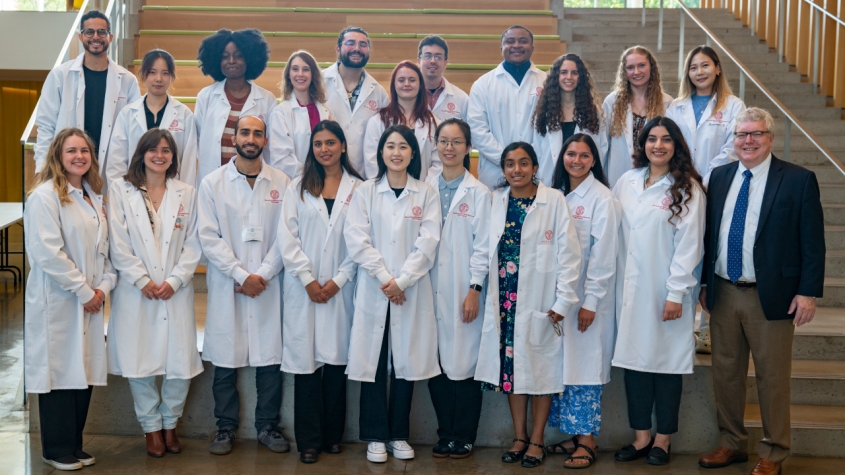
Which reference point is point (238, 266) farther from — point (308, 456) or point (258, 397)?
point (308, 456)

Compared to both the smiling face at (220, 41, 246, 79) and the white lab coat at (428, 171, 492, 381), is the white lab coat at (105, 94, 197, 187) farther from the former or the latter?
the white lab coat at (428, 171, 492, 381)

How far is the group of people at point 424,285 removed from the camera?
3811 millimetres

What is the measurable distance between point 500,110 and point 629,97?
2.45ft

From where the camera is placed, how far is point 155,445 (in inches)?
158

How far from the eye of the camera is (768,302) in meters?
3.72

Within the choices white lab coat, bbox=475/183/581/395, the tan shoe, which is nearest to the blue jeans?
white lab coat, bbox=475/183/581/395

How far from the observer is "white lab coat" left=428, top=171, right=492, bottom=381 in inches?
158

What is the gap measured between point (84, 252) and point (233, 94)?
1357 mm

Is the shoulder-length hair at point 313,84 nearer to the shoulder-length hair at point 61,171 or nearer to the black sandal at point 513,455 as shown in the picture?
the shoulder-length hair at point 61,171

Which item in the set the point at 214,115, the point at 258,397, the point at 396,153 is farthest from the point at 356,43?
the point at 258,397

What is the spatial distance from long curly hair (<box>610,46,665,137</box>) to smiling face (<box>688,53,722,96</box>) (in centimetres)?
19

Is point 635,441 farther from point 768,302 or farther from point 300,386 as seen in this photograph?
point 300,386

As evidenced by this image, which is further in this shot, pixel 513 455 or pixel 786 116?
pixel 786 116

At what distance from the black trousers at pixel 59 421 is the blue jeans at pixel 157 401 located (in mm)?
273
